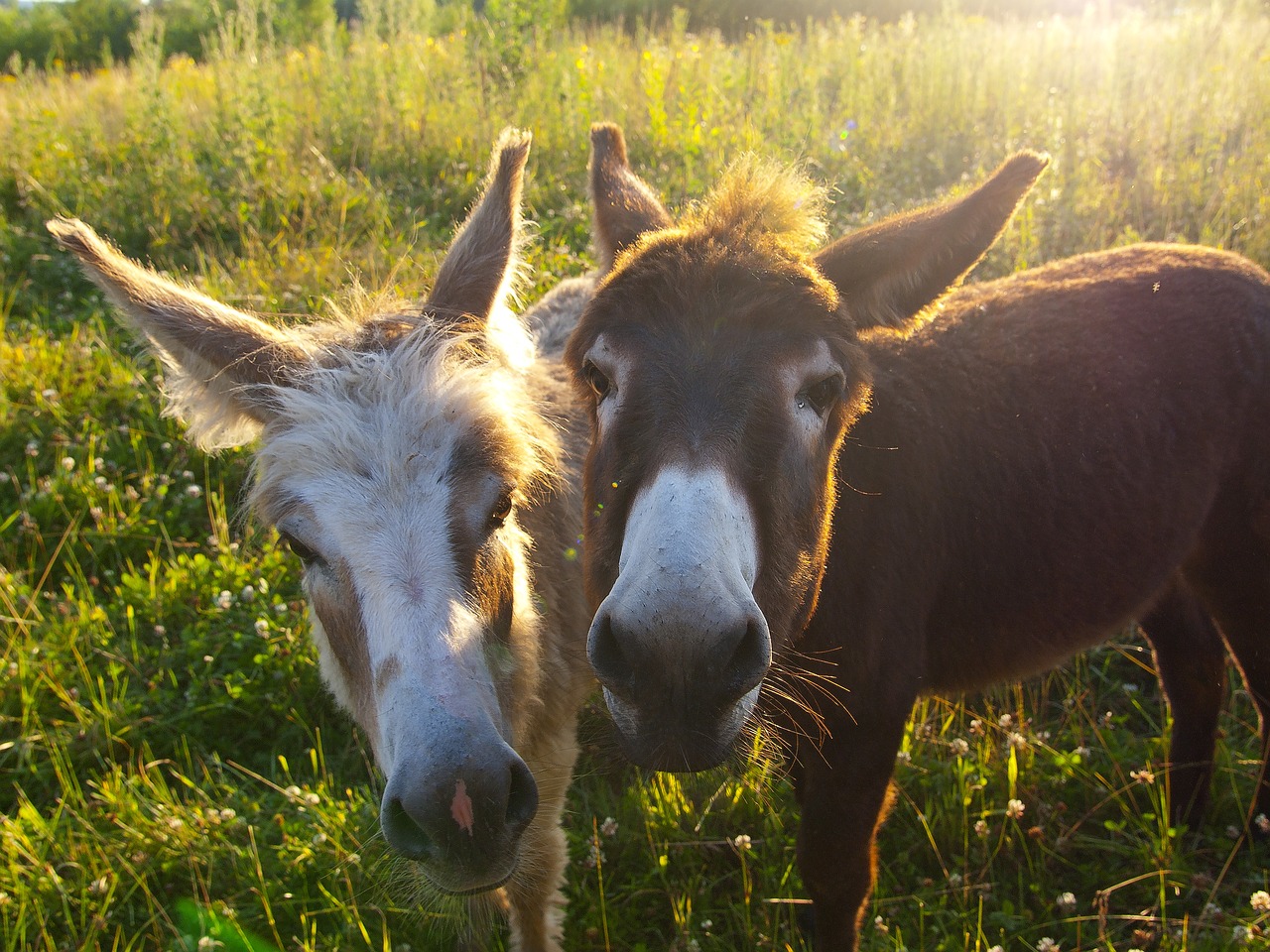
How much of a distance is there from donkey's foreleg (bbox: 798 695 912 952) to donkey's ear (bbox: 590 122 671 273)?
1.73 m

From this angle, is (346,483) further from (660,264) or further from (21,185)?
(21,185)

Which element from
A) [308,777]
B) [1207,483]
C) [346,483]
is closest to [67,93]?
[308,777]

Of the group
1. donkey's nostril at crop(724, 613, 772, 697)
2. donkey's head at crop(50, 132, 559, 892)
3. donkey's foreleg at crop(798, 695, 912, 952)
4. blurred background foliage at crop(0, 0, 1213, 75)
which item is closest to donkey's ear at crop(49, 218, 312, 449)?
donkey's head at crop(50, 132, 559, 892)

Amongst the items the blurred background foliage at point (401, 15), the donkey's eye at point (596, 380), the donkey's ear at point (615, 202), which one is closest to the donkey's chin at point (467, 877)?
the donkey's eye at point (596, 380)

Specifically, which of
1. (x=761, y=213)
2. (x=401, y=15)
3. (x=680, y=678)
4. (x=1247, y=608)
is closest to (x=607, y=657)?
(x=680, y=678)

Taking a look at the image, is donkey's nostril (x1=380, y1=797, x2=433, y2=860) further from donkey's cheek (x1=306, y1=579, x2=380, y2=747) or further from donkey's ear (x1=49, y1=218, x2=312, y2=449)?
donkey's ear (x1=49, y1=218, x2=312, y2=449)

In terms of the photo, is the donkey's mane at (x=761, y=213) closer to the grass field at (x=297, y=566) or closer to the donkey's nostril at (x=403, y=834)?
the grass field at (x=297, y=566)

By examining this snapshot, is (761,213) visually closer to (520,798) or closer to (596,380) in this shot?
(596,380)

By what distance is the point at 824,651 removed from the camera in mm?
2484

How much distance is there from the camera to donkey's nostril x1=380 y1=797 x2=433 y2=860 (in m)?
1.87

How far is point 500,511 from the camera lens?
2.41m

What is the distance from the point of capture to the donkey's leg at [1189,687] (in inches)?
132

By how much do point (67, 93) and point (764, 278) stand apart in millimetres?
12587

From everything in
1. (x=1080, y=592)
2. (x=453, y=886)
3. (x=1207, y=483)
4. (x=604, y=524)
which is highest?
(x=604, y=524)
